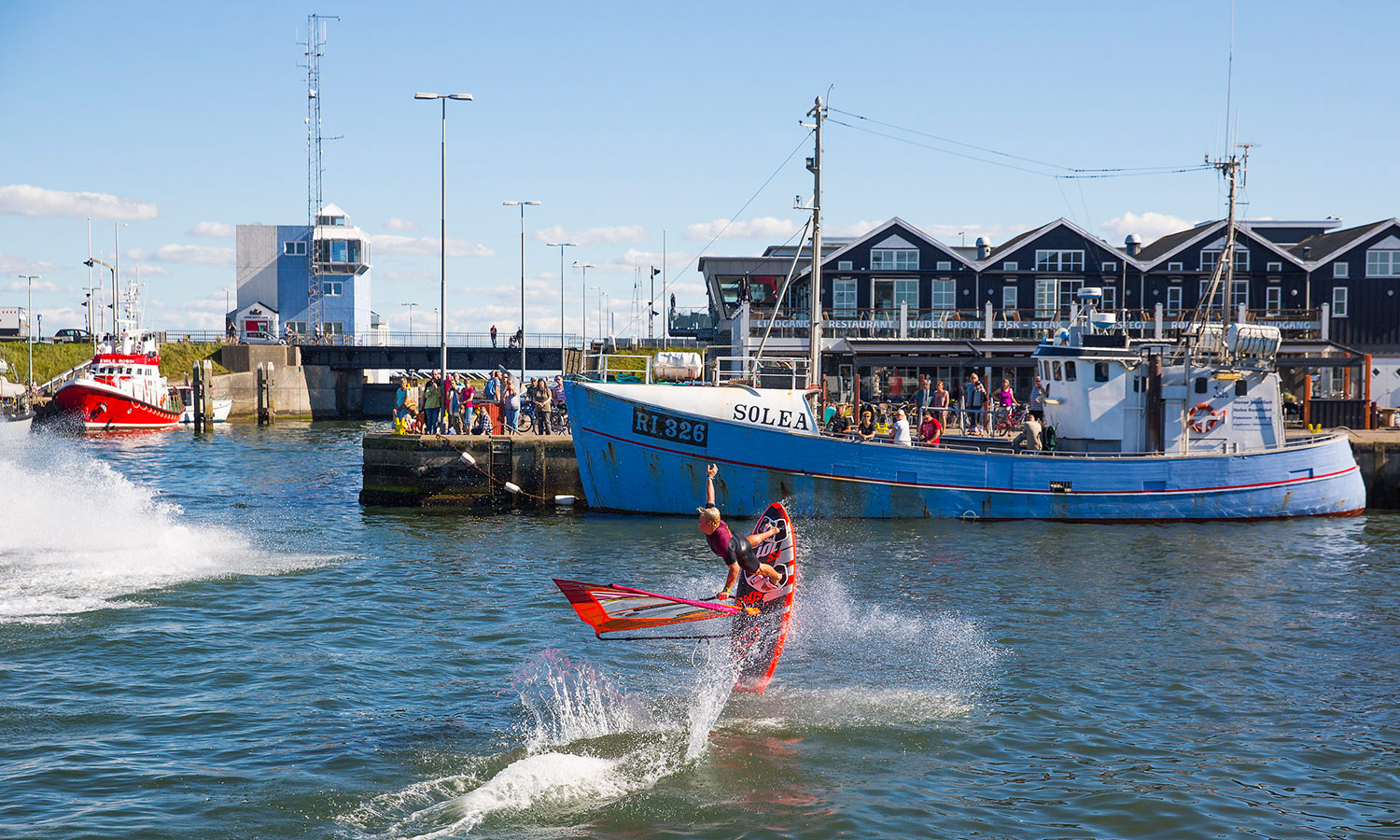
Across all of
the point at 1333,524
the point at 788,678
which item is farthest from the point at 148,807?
the point at 1333,524

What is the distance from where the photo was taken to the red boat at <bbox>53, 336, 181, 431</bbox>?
57.8 m

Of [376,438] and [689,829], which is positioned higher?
[376,438]

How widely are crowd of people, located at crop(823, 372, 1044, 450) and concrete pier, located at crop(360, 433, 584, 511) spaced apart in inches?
297

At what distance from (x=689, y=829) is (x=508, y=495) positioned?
20.4 meters

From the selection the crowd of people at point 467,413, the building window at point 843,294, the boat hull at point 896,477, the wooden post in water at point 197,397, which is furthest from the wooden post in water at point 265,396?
the boat hull at point 896,477

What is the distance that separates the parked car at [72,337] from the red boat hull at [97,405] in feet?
81.1

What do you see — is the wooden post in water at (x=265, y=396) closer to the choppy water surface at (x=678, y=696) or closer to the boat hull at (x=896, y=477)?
the choppy water surface at (x=678, y=696)

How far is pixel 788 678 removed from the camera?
13750 millimetres

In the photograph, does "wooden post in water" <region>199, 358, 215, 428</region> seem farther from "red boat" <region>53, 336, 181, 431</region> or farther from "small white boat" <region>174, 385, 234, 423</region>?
"red boat" <region>53, 336, 181, 431</region>

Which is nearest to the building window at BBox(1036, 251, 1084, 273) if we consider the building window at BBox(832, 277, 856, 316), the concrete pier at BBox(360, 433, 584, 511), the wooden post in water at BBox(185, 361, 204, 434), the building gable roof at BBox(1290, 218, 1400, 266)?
the building window at BBox(832, 277, 856, 316)

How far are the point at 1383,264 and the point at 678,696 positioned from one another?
55853 millimetres

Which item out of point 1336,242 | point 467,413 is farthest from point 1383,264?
point 467,413

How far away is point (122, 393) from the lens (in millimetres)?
58188

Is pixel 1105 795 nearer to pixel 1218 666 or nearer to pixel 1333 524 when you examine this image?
pixel 1218 666
